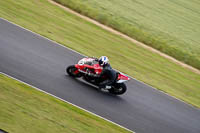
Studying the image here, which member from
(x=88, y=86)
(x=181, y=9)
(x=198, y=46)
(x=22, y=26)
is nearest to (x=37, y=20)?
(x=22, y=26)

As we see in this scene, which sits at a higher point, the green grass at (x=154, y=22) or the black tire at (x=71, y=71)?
the green grass at (x=154, y=22)

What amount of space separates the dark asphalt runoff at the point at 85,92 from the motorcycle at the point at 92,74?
0.30 metres

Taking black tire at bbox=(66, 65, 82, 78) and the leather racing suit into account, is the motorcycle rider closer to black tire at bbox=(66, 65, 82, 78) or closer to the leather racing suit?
the leather racing suit

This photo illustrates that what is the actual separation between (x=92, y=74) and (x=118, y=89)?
Result: 148 cm

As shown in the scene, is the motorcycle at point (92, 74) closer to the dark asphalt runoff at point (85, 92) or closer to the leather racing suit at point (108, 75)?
the leather racing suit at point (108, 75)

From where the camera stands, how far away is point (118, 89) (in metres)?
15.2

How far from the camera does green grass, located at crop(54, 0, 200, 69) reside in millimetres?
22781

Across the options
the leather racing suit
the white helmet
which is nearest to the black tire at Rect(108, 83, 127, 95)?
the leather racing suit

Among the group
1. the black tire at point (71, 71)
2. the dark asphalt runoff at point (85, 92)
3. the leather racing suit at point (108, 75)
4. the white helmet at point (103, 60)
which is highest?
the white helmet at point (103, 60)

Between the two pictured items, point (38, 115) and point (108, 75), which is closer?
point (38, 115)

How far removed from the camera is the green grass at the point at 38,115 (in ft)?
34.7

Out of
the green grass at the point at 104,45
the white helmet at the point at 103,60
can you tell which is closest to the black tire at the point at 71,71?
the white helmet at the point at 103,60

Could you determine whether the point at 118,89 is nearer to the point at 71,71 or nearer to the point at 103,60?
the point at 103,60

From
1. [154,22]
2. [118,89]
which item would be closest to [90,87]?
[118,89]
